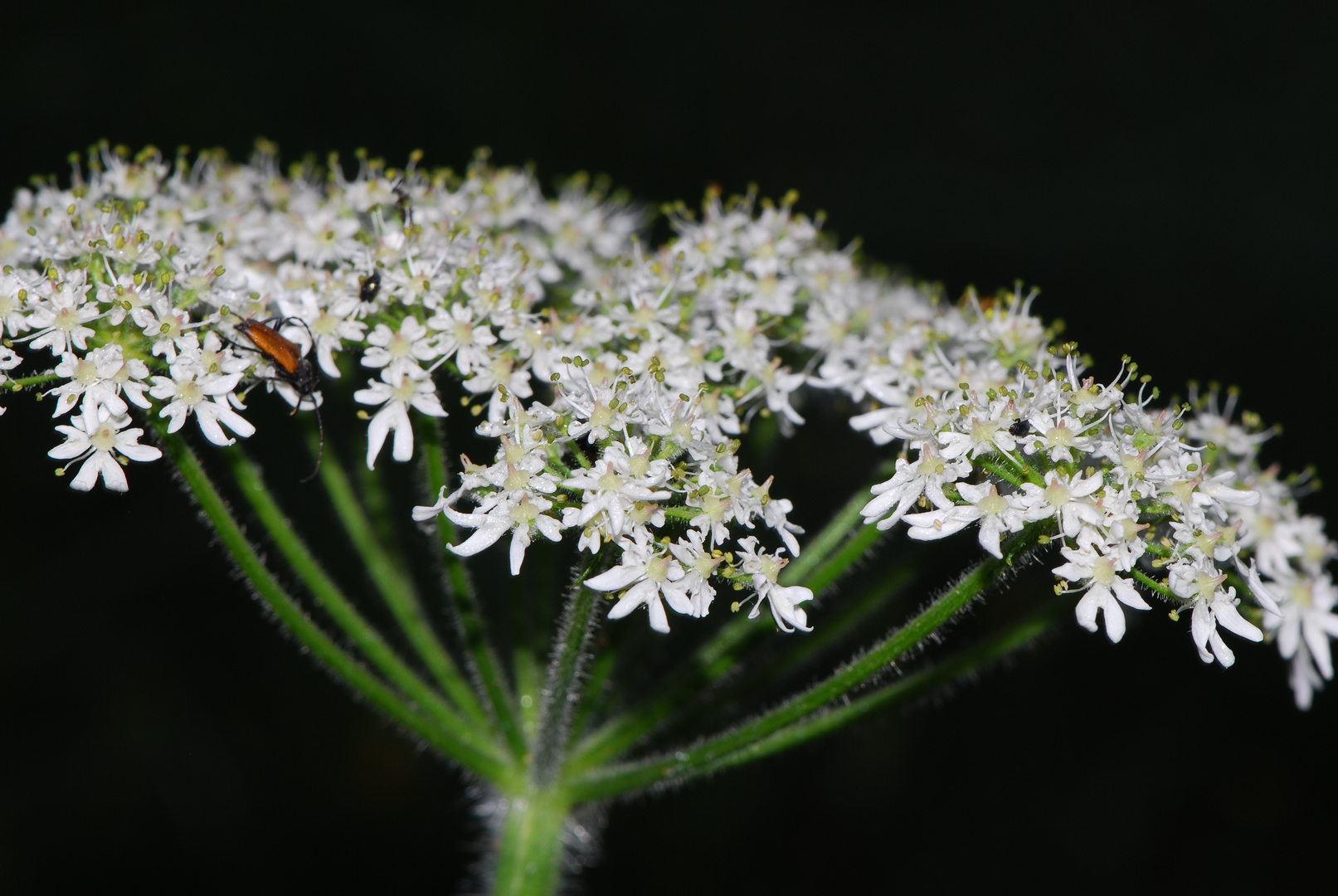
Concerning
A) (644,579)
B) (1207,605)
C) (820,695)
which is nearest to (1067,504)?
(1207,605)

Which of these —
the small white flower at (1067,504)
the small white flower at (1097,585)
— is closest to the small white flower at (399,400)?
the small white flower at (1067,504)

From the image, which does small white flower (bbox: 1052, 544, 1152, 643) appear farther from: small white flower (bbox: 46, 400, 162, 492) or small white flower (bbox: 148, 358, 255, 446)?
small white flower (bbox: 46, 400, 162, 492)

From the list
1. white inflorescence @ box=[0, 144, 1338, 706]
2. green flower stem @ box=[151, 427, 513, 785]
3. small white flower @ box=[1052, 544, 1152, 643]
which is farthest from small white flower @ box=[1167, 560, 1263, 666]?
green flower stem @ box=[151, 427, 513, 785]

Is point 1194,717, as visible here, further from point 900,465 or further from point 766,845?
point 900,465

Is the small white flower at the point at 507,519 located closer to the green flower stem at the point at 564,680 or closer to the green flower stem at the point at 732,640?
the green flower stem at the point at 564,680

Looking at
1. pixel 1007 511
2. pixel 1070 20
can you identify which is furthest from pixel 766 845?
pixel 1070 20
